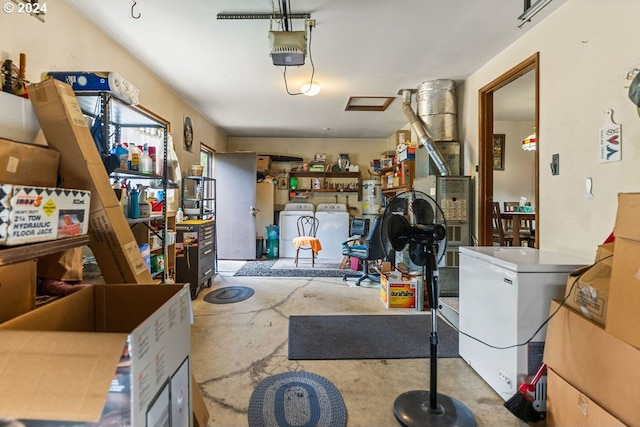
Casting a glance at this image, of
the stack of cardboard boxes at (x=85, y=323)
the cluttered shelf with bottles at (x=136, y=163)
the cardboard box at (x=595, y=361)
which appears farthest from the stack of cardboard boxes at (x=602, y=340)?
the cluttered shelf with bottles at (x=136, y=163)

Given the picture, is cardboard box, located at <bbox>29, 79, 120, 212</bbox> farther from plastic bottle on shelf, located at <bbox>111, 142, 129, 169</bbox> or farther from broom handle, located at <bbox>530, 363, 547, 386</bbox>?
broom handle, located at <bbox>530, 363, 547, 386</bbox>

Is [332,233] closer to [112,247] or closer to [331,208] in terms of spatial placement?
[331,208]

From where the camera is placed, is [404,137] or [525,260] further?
[404,137]

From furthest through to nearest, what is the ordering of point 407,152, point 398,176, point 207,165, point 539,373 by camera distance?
1. point 207,165
2. point 398,176
3. point 407,152
4. point 539,373

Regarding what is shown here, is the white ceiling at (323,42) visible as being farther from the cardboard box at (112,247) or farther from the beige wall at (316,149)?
the beige wall at (316,149)

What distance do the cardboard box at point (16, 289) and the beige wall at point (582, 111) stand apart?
9.09 ft

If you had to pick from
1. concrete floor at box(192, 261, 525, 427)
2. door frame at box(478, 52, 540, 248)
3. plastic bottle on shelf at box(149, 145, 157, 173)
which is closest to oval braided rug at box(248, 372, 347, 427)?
concrete floor at box(192, 261, 525, 427)

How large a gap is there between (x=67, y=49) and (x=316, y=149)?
15.3ft

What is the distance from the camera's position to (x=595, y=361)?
1160 millimetres

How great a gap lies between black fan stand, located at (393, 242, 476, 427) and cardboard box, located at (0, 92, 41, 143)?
1.81 metres

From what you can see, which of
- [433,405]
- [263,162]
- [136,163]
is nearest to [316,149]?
[263,162]

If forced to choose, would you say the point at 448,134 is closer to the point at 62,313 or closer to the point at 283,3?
the point at 283,3

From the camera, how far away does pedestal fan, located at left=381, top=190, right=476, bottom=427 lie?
1.47m

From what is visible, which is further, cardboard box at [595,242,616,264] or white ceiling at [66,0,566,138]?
white ceiling at [66,0,566,138]
